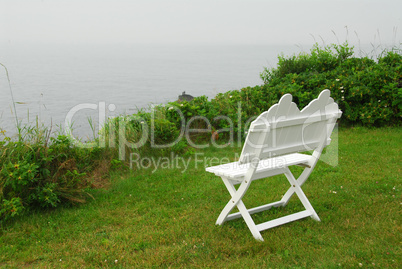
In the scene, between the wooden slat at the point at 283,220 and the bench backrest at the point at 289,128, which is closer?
the bench backrest at the point at 289,128

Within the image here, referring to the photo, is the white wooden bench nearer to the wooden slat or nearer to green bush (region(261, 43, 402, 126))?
the wooden slat

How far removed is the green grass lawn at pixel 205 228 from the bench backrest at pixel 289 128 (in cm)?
84

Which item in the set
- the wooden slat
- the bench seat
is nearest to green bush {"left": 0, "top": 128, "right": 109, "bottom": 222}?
the bench seat

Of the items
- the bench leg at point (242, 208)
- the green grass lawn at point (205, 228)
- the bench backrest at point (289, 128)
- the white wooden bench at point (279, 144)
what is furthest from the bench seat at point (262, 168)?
the green grass lawn at point (205, 228)

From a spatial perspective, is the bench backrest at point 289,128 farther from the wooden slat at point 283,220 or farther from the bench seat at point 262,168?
the wooden slat at point 283,220

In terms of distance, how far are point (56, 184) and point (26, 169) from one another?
1.27ft

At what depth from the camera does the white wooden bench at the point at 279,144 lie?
3.42 m

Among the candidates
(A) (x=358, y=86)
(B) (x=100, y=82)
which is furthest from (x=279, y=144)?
(B) (x=100, y=82)

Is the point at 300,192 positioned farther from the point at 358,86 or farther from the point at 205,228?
the point at 358,86

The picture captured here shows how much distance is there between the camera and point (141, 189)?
211 inches

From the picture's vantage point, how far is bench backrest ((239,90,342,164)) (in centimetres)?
338

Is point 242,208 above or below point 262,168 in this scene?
below

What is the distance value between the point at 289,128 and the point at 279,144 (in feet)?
0.56

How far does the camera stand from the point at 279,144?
3.68m
